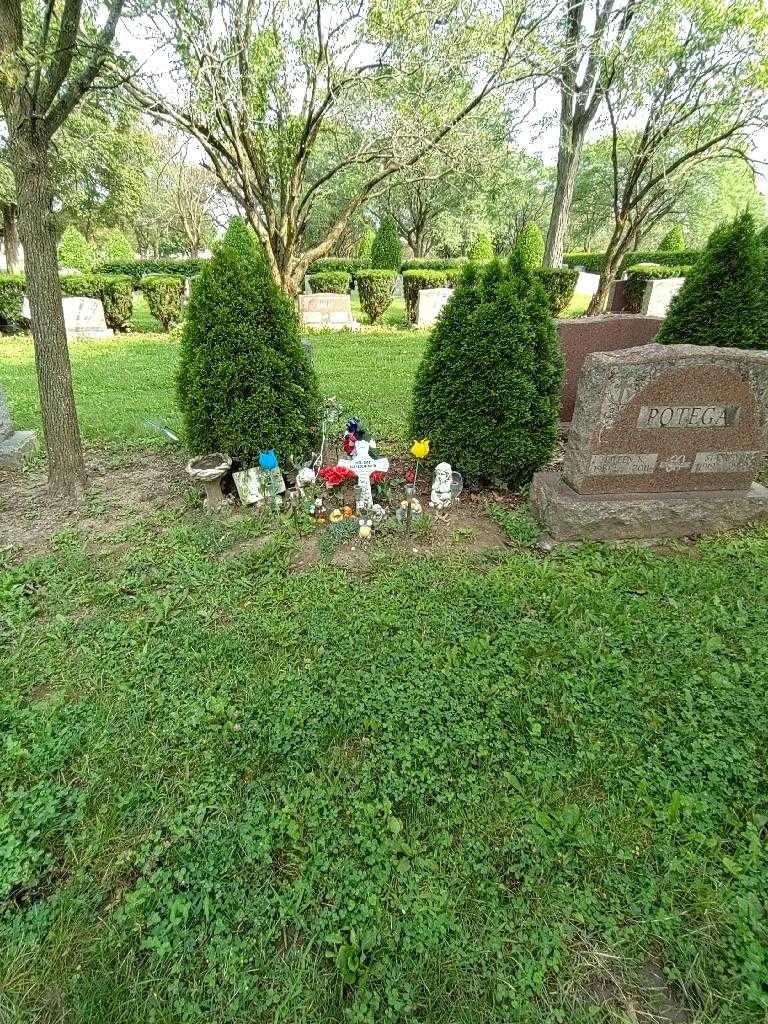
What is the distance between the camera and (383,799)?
185 centimetres

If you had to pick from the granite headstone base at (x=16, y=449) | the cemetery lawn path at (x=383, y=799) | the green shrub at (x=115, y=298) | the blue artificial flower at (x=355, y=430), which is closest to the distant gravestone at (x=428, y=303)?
the green shrub at (x=115, y=298)

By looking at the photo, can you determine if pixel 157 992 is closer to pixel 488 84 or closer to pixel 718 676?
pixel 718 676

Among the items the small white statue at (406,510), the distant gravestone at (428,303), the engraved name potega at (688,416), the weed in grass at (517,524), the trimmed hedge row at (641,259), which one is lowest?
the weed in grass at (517,524)

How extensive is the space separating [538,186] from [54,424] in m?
33.1

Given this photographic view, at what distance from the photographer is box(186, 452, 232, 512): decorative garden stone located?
357 centimetres

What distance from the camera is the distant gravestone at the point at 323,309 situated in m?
12.1

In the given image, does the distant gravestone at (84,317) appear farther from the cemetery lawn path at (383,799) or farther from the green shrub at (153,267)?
the cemetery lawn path at (383,799)

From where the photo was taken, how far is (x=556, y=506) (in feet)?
11.3

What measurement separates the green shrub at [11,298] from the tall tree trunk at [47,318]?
9.82 meters

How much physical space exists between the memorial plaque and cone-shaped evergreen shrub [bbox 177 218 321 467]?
7.06ft

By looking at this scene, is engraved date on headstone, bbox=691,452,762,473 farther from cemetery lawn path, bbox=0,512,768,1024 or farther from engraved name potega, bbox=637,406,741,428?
cemetery lawn path, bbox=0,512,768,1024

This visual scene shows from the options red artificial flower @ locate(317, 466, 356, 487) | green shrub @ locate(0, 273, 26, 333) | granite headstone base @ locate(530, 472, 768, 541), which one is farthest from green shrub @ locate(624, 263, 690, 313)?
green shrub @ locate(0, 273, 26, 333)

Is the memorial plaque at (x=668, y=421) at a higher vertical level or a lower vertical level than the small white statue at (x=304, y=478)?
higher

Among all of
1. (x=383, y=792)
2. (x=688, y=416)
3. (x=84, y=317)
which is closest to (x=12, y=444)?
(x=383, y=792)
